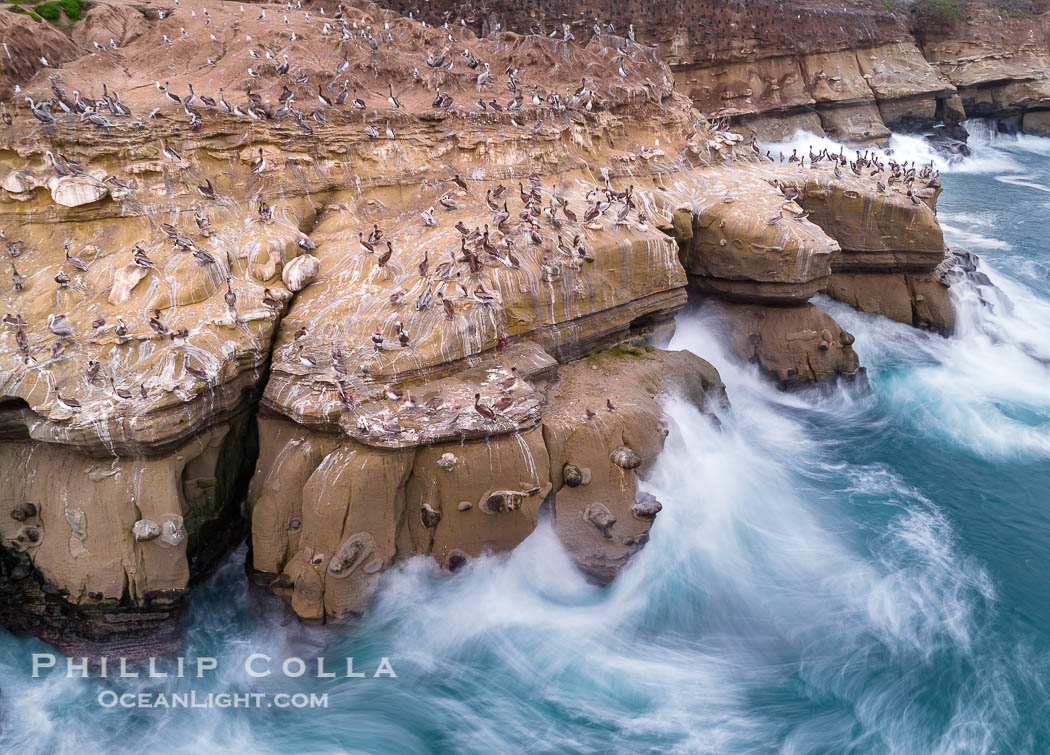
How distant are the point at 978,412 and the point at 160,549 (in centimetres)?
1957

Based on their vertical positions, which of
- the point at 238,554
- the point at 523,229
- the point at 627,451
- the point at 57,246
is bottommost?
the point at 238,554

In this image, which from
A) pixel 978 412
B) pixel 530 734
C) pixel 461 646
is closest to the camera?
pixel 530 734

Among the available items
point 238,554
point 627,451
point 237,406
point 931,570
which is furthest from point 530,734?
point 931,570

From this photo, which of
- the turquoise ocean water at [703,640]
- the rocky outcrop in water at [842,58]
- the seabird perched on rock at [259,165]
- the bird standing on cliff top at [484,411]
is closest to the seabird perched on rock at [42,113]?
the seabird perched on rock at [259,165]

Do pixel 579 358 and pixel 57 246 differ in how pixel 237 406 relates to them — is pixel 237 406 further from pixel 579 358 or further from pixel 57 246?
pixel 579 358

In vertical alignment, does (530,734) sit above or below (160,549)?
below

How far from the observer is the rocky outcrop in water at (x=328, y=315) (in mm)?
11562

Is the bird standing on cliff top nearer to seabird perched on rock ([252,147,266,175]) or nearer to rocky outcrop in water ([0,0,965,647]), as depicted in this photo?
rocky outcrop in water ([0,0,965,647])

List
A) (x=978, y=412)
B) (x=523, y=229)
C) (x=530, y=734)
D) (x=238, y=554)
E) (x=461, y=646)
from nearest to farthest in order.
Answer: (x=530, y=734)
(x=461, y=646)
(x=238, y=554)
(x=523, y=229)
(x=978, y=412)

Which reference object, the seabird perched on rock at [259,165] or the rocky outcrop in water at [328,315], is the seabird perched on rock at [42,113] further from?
the seabird perched on rock at [259,165]

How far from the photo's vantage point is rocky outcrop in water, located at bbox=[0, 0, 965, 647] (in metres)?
11.6

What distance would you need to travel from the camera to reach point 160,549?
11438 mm

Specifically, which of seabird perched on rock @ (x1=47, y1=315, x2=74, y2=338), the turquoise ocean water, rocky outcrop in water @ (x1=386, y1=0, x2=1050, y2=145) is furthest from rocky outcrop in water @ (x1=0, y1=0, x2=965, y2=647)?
rocky outcrop in water @ (x1=386, y1=0, x2=1050, y2=145)

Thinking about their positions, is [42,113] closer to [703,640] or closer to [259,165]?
[259,165]
